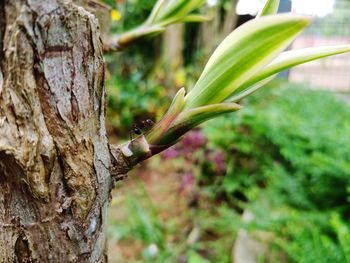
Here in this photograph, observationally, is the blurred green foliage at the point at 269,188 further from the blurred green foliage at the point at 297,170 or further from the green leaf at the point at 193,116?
the green leaf at the point at 193,116

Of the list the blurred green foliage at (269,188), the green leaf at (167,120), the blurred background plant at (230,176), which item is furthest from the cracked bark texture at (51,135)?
the blurred green foliage at (269,188)

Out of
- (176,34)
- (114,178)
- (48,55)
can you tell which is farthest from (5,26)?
(176,34)

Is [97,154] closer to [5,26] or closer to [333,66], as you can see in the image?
A: [5,26]

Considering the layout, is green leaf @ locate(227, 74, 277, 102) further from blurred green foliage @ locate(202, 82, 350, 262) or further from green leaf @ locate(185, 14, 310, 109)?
blurred green foliage @ locate(202, 82, 350, 262)

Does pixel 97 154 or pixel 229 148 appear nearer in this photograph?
pixel 97 154

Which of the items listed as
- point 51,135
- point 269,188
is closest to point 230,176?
point 269,188


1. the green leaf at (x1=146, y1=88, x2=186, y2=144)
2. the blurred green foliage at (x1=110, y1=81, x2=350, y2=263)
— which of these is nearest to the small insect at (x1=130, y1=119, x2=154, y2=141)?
the green leaf at (x1=146, y1=88, x2=186, y2=144)

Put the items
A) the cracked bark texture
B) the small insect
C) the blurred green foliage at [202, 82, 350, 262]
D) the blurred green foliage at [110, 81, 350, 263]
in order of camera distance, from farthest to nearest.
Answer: the blurred green foliage at [110, 81, 350, 263] < the blurred green foliage at [202, 82, 350, 262] < the small insect < the cracked bark texture
